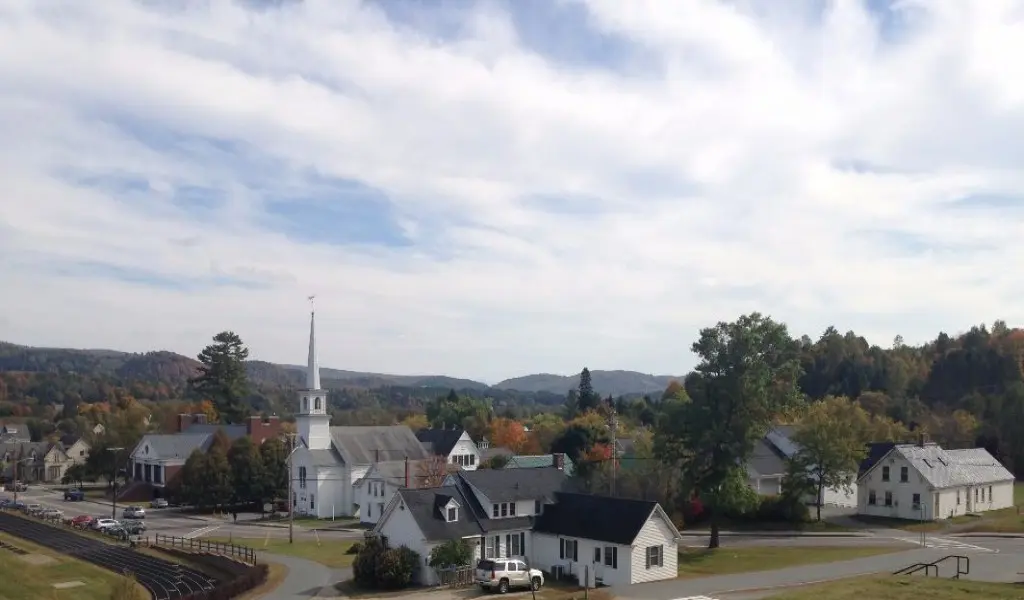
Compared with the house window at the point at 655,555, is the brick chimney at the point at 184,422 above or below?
above

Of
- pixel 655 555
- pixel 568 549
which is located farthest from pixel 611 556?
pixel 568 549

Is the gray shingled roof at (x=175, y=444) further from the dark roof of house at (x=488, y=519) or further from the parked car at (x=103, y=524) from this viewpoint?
the dark roof of house at (x=488, y=519)

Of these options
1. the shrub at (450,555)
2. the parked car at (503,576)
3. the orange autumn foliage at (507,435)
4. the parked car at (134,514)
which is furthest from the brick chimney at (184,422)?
the parked car at (503,576)

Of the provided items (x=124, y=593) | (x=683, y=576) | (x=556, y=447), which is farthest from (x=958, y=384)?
(x=124, y=593)

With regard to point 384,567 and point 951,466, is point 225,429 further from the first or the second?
point 951,466

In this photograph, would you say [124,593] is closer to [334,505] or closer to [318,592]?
[318,592]

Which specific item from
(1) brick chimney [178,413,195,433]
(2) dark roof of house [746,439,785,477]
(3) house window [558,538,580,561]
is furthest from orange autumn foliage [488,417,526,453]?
(3) house window [558,538,580,561]

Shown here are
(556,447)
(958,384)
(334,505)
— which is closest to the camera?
(334,505)
